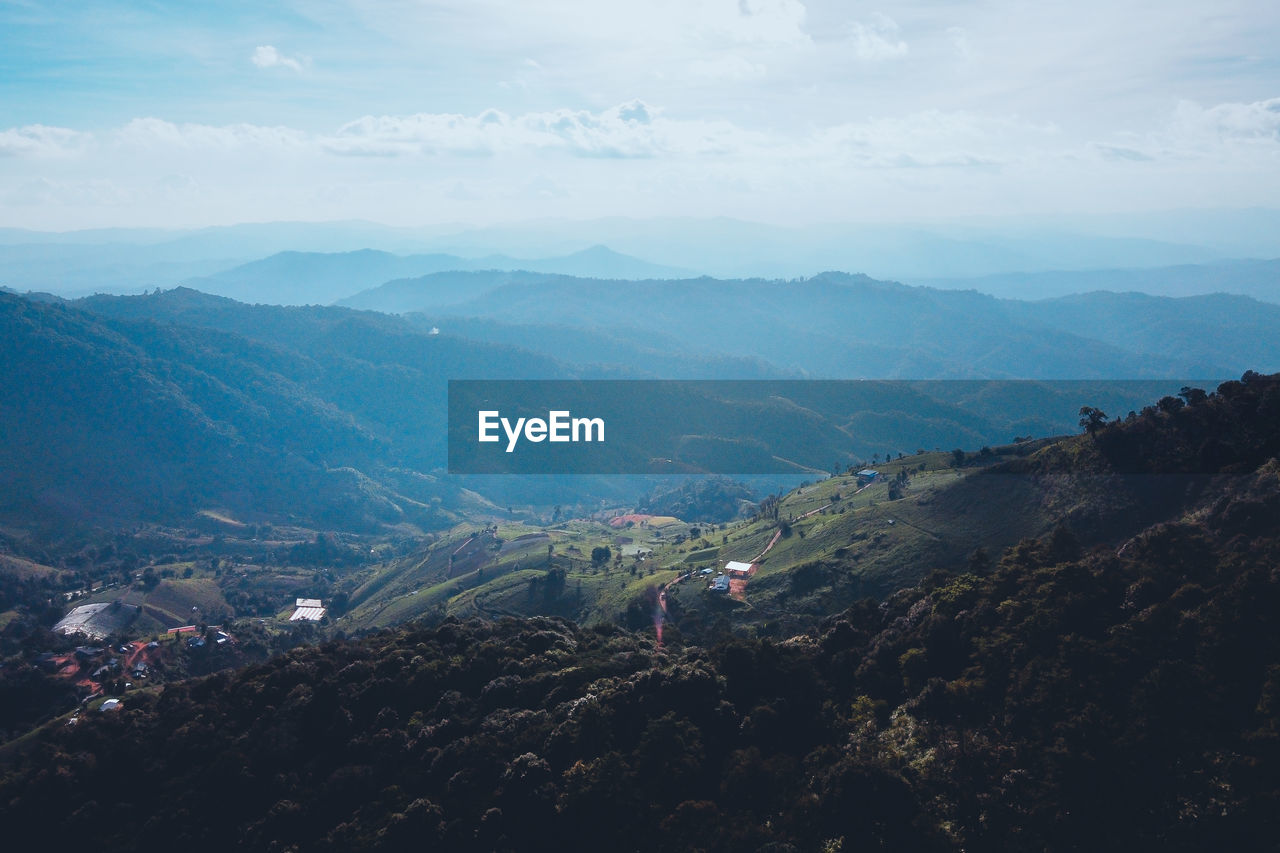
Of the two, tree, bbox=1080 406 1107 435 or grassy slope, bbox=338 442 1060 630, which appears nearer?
tree, bbox=1080 406 1107 435

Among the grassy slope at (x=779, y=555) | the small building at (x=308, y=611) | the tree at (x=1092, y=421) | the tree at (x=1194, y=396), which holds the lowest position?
the small building at (x=308, y=611)

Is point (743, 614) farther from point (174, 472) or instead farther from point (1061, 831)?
point (174, 472)

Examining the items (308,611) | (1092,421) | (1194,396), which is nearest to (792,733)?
(1194,396)

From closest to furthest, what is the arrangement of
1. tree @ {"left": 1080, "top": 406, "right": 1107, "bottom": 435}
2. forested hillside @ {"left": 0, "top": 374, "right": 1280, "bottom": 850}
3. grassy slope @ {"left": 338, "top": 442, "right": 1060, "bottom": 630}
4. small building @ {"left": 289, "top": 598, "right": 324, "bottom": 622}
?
forested hillside @ {"left": 0, "top": 374, "right": 1280, "bottom": 850} → tree @ {"left": 1080, "top": 406, "right": 1107, "bottom": 435} → grassy slope @ {"left": 338, "top": 442, "right": 1060, "bottom": 630} → small building @ {"left": 289, "top": 598, "right": 324, "bottom": 622}

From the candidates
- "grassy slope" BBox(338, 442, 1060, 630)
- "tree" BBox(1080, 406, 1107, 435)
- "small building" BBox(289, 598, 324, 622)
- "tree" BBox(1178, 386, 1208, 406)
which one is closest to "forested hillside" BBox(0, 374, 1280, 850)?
"tree" BBox(1178, 386, 1208, 406)

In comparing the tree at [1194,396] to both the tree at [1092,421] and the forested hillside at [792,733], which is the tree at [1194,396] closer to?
the tree at [1092,421]

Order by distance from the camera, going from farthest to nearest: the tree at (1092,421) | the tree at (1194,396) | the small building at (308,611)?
1. the small building at (308,611)
2. the tree at (1092,421)
3. the tree at (1194,396)

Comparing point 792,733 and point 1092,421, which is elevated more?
point 1092,421

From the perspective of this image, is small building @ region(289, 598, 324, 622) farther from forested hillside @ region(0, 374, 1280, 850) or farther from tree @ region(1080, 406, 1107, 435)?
tree @ region(1080, 406, 1107, 435)

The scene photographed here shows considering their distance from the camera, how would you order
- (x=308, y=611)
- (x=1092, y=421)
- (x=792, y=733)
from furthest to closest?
(x=308, y=611)
(x=1092, y=421)
(x=792, y=733)

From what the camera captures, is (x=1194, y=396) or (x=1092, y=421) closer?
(x=1194, y=396)

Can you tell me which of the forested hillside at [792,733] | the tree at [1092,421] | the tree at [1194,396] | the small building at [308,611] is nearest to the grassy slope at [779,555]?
the small building at [308,611]

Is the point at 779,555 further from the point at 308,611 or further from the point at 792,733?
the point at 308,611

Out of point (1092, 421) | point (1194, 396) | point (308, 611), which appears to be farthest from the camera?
point (308, 611)
